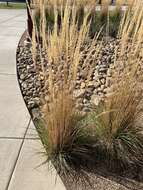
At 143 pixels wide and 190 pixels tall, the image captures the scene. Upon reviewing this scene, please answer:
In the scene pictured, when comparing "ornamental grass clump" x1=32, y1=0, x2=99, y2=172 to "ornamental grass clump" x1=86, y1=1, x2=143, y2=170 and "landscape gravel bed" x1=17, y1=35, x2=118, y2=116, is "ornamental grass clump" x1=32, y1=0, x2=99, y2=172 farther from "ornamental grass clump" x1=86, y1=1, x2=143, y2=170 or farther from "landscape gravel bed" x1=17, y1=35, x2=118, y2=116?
"landscape gravel bed" x1=17, y1=35, x2=118, y2=116

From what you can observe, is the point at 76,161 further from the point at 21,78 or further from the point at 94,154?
the point at 21,78

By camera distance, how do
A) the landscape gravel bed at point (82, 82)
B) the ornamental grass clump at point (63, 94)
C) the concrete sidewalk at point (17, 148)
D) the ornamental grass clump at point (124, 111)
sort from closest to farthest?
the ornamental grass clump at point (63, 94) < the concrete sidewalk at point (17, 148) < the ornamental grass clump at point (124, 111) < the landscape gravel bed at point (82, 82)

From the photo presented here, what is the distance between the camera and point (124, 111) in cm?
317

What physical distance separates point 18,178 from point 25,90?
7.58ft

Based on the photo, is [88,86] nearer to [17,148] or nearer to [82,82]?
[82,82]

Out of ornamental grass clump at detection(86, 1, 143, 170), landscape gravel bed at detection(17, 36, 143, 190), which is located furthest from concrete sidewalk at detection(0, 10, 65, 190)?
ornamental grass clump at detection(86, 1, 143, 170)

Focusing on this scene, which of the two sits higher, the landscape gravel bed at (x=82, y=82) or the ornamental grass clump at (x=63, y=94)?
the ornamental grass clump at (x=63, y=94)

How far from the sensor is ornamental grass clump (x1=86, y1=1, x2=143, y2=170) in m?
3.10

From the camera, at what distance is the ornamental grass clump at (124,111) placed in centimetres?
310

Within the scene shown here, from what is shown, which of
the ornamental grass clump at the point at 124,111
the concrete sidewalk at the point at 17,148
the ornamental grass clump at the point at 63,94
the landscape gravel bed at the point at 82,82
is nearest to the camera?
the ornamental grass clump at the point at 63,94

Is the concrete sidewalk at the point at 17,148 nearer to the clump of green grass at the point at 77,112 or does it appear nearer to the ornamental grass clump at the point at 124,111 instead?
the clump of green grass at the point at 77,112

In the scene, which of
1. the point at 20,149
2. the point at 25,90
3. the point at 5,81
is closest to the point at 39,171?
the point at 20,149

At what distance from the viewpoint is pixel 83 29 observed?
9.12 feet

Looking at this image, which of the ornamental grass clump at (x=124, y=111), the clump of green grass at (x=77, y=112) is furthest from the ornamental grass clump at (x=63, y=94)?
the ornamental grass clump at (x=124, y=111)
